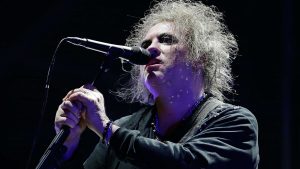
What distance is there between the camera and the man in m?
1.55

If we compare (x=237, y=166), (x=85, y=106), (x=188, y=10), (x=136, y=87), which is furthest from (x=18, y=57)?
(x=237, y=166)

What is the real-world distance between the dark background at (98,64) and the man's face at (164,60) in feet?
1.74

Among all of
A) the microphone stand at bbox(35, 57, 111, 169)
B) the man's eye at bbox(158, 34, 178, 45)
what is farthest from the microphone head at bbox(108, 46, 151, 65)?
the microphone stand at bbox(35, 57, 111, 169)

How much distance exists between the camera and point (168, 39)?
6.91 feet

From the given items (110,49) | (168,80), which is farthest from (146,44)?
(110,49)

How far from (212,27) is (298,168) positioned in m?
1.29

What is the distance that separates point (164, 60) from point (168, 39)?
0.52 ft

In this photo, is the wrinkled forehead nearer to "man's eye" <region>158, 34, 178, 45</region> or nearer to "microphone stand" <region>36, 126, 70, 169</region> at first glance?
"man's eye" <region>158, 34, 178, 45</region>

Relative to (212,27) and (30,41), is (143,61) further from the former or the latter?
(30,41)

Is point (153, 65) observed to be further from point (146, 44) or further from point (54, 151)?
point (54, 151)

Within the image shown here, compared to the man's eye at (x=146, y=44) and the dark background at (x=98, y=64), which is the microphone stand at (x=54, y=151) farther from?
the dark background at (x=98, y=64)

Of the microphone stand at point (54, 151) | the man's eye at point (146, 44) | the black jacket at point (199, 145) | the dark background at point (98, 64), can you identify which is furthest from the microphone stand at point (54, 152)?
the dark background at point (98, 64)

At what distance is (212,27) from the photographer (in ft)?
8.13

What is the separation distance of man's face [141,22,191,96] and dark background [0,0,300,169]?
531 mm
